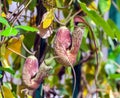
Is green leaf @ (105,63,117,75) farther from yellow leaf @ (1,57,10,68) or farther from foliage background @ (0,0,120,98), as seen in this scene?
yellow leaf @ (1,57,10,68)

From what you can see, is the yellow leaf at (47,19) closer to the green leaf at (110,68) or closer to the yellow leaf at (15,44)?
the yellow leaf at (15,44)

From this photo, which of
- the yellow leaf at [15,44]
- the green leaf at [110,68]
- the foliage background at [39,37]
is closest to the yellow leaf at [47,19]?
the foliage background at [39,37]

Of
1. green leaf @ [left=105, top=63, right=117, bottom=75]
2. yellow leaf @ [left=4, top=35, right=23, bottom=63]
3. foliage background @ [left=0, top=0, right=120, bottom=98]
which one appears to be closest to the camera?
foliage background @ [left=0, top=0, right=120, bottom=98]

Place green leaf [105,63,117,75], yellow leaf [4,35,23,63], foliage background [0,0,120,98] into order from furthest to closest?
green leaf [105,63,117,75], yellow leaf [4,35,23,63], foliage background [0,0,120,98]

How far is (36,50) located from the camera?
0.85m

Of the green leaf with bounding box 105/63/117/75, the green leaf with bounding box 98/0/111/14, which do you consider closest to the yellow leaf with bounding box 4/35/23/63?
the green leaf with bounding box 98/0/111/14

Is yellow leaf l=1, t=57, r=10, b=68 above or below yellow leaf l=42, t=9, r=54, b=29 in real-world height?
below

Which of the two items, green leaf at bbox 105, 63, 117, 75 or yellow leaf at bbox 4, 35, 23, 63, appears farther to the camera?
green leaf at bbox 105, 63, 117, 75

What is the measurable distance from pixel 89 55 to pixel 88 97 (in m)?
0.13

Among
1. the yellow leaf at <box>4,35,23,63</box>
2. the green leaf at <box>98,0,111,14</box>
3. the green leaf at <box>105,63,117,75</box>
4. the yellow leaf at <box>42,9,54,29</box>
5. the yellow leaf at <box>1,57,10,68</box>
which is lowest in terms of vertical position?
the green leaf at <box>105,63,117,75</box>

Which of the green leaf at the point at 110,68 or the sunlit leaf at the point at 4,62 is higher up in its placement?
the sunlit leaf at the point at 4,62

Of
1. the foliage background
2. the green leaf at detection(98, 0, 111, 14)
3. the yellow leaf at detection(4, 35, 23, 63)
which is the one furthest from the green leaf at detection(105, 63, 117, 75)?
the yellow leaf at detection(4, 35, 23, 63)

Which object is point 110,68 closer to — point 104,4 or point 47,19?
point 104,4

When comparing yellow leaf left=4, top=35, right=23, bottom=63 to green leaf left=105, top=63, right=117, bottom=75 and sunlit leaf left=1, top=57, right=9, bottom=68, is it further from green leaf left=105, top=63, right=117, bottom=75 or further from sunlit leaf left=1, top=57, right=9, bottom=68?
green leaf left=105, top=63, right=117, bottom=75
